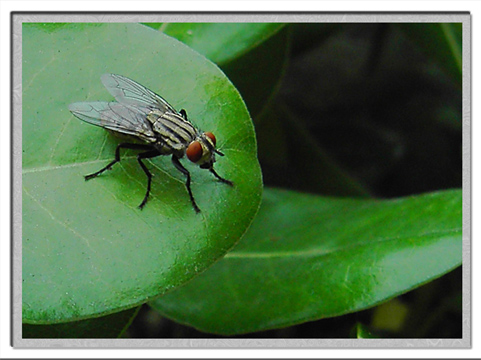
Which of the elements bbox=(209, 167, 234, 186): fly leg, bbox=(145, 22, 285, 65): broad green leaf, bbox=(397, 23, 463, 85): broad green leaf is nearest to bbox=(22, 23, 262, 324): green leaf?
bbox=(209, 167, 234, 186): fly leg

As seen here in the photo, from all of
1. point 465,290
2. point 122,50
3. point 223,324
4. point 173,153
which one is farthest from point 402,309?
point 122,50

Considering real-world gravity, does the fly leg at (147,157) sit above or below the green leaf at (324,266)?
above

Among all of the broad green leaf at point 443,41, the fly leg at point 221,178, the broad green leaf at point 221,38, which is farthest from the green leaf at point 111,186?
the broad green leaf at point 443,41

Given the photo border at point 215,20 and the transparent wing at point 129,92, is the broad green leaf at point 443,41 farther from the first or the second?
the transparent wing at point 129,92

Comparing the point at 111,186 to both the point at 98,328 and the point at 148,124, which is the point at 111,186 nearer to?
the point at 148,124

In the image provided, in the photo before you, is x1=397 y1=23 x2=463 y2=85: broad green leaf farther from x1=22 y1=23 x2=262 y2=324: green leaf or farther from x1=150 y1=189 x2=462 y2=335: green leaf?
x1=22 y1=23 x2=262 y2=324: green leaf

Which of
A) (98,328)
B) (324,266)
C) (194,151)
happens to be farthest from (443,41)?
(98,328)

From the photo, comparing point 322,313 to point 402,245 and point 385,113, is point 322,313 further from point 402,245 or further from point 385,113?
point 385,113
